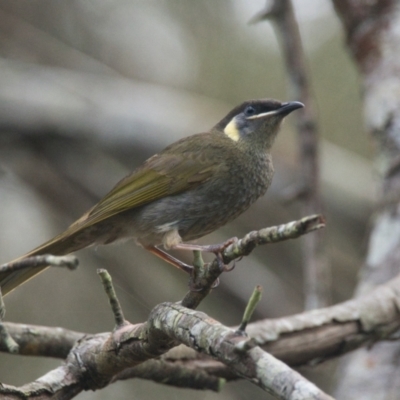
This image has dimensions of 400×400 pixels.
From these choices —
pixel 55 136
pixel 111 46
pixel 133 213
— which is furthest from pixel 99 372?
pixel 111 46

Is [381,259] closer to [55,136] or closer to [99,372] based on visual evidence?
[99,372]

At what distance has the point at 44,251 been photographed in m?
4.29

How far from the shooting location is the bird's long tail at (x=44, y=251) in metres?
3.88

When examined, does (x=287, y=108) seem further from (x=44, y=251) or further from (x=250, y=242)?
(x=250, y=242)

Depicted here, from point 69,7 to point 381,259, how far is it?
228 inches

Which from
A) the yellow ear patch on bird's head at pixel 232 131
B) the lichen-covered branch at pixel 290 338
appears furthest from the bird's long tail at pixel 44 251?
the yellow ear patch on bird's head at pixel 232 131

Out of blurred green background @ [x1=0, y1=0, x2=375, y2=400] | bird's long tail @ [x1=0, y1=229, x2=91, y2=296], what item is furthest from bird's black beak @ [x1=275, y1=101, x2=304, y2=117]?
blurred green background @ [x1=0, y1=0, x2=375, y2=400]

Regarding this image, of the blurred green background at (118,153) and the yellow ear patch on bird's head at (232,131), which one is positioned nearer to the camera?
the yellow ear patch on bird's head at (232,131)

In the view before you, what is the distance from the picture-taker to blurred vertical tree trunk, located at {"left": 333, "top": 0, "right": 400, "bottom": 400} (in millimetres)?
4469

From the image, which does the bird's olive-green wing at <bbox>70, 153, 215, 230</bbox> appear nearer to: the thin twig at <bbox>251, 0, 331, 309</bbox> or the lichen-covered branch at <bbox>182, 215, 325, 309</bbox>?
the thin twig at <bbox>251, 0, 331, 309</bbox>

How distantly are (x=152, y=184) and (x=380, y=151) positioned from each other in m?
1.93

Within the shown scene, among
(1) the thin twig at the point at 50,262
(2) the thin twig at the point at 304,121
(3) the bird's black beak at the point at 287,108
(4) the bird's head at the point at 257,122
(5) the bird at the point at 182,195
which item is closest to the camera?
(1) the thin twig at the point at 50,262

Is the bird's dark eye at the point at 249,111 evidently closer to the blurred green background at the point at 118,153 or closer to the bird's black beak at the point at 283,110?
the bird's black beak at the point at 283,110

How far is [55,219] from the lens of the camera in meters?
8.41
